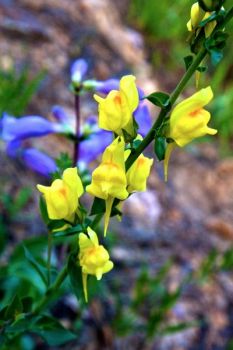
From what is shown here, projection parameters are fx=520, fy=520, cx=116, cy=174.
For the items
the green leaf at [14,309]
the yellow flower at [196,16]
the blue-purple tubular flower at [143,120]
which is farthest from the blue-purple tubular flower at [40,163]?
the yellow flower at [196,16]

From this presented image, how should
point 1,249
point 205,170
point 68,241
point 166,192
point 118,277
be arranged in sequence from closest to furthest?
point 1,249 → point 68,241 → point 118,277 → point 166,192 → point 205,170

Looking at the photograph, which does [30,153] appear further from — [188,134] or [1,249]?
[188,134]

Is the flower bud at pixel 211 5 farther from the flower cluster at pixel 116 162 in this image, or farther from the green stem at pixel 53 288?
the green stem at pixel 53 288

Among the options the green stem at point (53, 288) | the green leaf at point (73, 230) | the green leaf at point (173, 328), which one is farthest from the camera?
the green leaf at point (173, 328)

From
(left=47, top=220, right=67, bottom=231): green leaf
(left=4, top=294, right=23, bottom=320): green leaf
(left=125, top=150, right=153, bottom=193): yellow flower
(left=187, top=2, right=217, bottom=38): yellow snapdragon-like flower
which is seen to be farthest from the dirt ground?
(left=187, top=2, right=217, bottom=38): yellow snapdragon-like flower

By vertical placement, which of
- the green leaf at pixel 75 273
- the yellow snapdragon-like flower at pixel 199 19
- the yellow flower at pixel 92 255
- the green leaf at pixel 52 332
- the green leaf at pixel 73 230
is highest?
the yellow snapdragon-like flower at pixel 199 19

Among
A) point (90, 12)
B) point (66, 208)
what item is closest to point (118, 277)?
point (66, 208)
